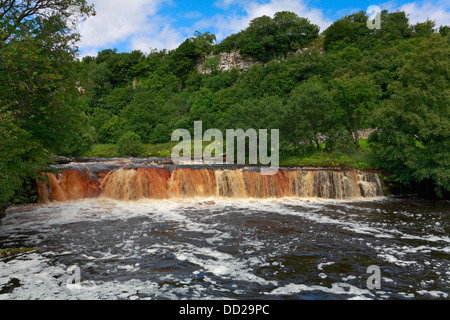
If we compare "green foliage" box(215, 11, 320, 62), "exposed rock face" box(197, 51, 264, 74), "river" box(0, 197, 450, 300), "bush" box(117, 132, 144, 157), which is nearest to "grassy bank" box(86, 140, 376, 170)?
"river" box(0, 197, 450, 300)

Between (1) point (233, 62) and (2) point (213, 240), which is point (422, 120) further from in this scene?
(1) point (233, 62)

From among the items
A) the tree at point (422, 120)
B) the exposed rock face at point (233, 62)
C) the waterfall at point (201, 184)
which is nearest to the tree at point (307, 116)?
the waterfall at point (201, 184)

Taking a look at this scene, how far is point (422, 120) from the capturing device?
760 inches

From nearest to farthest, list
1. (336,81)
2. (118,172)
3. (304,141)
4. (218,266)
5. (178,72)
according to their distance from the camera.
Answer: (218,266) → (118,172) → (304,141) → (336,81) → (178,72)

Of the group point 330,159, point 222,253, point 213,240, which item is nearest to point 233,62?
point 330,159

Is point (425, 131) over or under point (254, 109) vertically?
under

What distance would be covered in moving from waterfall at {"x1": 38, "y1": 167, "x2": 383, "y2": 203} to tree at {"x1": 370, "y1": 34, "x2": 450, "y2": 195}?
2.67m

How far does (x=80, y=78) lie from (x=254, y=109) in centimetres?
2427

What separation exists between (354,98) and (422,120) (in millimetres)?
13118

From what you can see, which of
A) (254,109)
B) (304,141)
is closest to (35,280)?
(304,141)

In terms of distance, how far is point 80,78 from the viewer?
12125 mm

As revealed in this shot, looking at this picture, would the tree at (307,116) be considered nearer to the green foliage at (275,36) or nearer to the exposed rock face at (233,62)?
the exposed rock face at (233,62)
